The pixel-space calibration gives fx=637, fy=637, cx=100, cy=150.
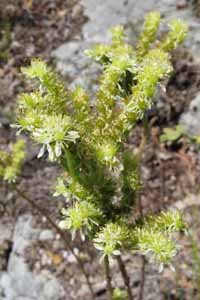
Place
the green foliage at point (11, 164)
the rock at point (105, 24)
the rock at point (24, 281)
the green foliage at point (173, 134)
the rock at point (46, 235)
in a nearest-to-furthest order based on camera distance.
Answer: the green foliage at point (11, 164) → the rock at point (24, 281) → the rock at point (46, 235) → the green foliage at point (173, 134) → the rock at point (105, 24)

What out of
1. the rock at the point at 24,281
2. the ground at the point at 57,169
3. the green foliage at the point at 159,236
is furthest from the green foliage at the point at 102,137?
the rock at the point at 24,281

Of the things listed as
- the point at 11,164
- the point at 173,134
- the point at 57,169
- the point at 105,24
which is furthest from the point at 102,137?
the point at 105,24

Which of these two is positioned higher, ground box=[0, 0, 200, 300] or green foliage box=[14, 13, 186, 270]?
ground box=[0, 0, 200, 300]

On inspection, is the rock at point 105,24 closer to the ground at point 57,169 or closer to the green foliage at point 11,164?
the ground at point 57,169

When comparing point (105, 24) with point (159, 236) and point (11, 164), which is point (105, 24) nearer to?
point (11, 164)

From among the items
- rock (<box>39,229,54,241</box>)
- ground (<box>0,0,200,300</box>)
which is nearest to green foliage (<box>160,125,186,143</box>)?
ground (<box>0,0,200,300</box>)

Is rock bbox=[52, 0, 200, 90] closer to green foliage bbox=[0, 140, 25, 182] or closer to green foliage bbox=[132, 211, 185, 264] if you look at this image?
green foliage bbox=[0, 140, 25, 182]

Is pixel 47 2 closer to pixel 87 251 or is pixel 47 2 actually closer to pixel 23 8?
pixel 23 8

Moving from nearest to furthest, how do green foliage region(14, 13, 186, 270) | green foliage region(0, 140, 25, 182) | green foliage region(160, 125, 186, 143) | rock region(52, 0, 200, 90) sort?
green foliage region(14, 13, 186, 270) → green foliage region(0, 140, 25, 182) → green foliage region(160, 125, 186, 143) → rock region(52, 0, 200, 90)

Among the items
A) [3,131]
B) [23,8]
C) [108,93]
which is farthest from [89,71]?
[108,93]
